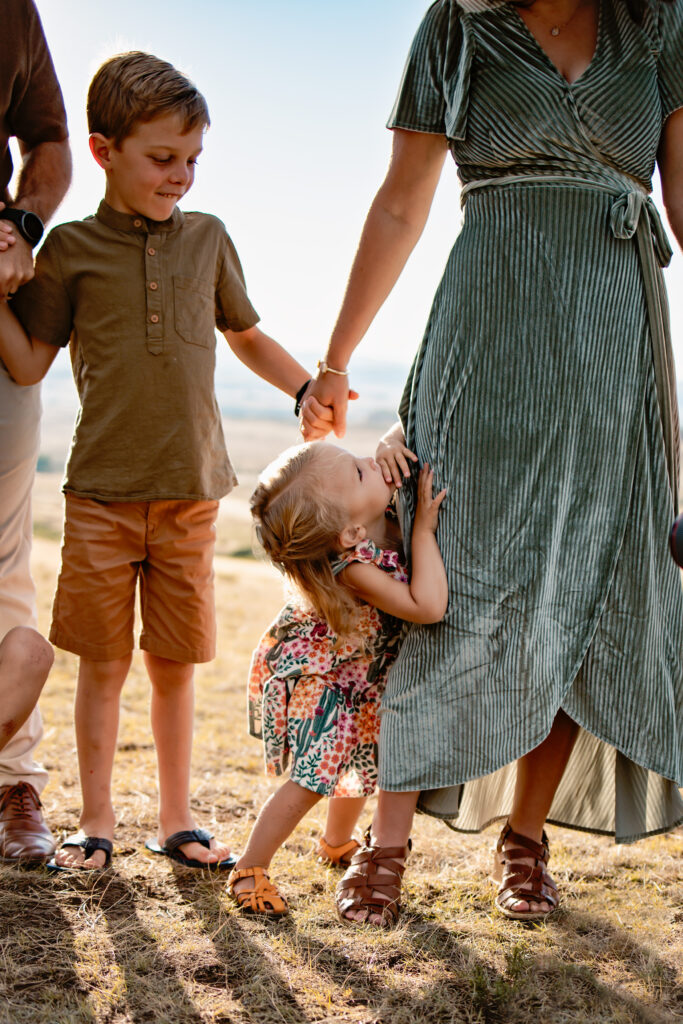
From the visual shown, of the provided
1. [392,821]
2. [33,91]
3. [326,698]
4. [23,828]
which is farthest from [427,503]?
[33,91]

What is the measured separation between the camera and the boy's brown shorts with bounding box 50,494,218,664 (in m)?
2.55

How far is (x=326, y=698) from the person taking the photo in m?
2.47

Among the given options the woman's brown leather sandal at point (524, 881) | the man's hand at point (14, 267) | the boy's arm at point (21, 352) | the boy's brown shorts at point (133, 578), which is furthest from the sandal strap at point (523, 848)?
the man's hand at point (14, 267)

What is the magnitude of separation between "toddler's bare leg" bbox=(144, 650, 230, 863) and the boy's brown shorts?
2.6 inches

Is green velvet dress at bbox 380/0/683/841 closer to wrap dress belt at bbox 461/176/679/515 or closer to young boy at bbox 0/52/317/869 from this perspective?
wrap dress belt at bbox 461/176/679/515

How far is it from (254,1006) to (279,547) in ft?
3.27

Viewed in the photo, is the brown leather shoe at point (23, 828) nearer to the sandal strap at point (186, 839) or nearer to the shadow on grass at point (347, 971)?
the sandal strap at point (186, 839)

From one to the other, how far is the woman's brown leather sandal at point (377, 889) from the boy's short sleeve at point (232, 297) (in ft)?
4.68

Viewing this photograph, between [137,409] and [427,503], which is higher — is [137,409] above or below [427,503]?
above

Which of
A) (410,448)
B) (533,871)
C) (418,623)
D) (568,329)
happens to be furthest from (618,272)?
(533,871)

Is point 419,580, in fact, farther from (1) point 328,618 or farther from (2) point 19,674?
(2) point 19,674

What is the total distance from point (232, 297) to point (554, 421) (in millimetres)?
1007

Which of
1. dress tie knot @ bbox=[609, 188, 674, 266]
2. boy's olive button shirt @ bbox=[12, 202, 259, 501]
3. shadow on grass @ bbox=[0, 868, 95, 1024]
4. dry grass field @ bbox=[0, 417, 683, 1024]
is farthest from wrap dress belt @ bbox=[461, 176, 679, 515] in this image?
shadow on grass @ bbox=[0, 868, 95, 1024]

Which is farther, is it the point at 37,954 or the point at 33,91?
the point at 33,91
